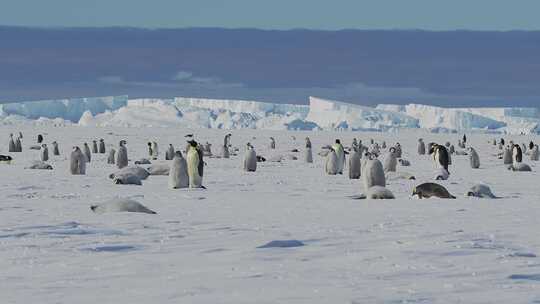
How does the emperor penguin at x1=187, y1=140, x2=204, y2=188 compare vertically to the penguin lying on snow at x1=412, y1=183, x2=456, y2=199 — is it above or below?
above

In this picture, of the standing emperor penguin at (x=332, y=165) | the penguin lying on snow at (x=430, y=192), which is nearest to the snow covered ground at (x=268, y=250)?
the penguin lying on snow at (x=430, y=192)

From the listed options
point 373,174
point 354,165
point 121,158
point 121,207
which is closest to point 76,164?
point 121,158

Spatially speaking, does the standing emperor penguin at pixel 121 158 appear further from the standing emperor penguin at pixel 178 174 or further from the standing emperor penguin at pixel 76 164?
the standing emperor penguin at pixel 178 174

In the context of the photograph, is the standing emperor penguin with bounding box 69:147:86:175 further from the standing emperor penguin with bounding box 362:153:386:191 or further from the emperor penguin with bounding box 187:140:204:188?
the standing emperor penguin with bounding box 362:153:386:191

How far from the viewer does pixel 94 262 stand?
7523 millimetres

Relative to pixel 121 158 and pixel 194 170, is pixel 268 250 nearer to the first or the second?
pixel 194 170

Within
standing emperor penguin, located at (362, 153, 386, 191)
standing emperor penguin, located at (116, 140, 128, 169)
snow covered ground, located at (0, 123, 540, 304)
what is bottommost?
snow covered ground, located at (0, 123, 540, 304)

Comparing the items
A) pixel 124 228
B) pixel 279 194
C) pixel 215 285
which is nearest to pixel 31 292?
pixel 215 285

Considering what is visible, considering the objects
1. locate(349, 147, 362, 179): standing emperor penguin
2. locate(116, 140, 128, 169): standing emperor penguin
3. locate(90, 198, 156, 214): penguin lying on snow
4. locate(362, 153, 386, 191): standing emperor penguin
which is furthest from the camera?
locate(116, 140, 128, 169): standing emperor penguin

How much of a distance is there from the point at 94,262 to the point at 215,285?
1.45 meters

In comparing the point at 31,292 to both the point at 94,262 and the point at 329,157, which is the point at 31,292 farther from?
the point at 329,157

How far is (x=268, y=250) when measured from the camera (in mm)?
8203

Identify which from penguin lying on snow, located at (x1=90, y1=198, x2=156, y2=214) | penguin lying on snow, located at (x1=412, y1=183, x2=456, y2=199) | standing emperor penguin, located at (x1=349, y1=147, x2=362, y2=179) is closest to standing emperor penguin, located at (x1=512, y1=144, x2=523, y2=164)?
standing emperor penguin, located at (x1=349, y1=147, x2=362, y2=179)

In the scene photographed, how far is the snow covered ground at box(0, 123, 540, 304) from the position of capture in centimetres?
619
